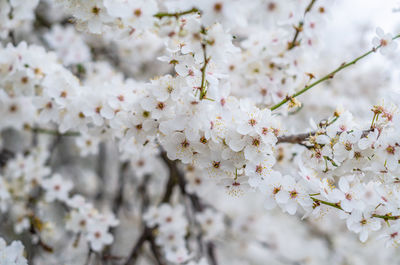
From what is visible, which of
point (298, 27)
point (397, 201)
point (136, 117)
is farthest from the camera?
Result: point (298, 27)

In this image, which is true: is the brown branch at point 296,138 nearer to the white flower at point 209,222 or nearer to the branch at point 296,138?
the branch at point 296,138

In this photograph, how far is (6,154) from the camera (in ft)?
6.79

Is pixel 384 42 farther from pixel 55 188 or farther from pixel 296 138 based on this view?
pixel 55 188

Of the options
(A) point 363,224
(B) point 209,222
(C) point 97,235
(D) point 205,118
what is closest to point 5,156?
(C) point 97,235

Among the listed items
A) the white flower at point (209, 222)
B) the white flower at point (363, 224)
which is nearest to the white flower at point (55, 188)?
the white flower at point (209, 222)

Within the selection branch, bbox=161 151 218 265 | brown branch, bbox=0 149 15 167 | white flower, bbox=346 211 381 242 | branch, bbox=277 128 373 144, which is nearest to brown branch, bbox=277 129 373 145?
branch, bbox=277 128 373 144

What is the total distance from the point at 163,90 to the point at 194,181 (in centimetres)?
85

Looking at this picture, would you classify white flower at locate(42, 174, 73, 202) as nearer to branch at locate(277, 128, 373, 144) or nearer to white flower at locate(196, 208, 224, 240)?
white flower at locate(196, 208, 224, 240)

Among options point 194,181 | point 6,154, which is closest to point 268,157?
point 194,181

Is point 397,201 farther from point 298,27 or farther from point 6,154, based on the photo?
point 6,154

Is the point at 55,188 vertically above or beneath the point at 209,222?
above

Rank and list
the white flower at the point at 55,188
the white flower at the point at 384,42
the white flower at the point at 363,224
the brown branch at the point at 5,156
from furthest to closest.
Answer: the brown branch at the point at 5,156 → the white flower at the point at 55,188 → the white flower at the point at 384,42 → the white flower at the point at 363,224

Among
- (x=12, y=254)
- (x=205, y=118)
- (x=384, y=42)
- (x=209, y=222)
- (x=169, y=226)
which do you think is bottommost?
(x=209, y=222)

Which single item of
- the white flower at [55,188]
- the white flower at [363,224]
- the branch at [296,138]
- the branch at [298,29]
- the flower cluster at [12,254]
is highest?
the branch at [298,29]
